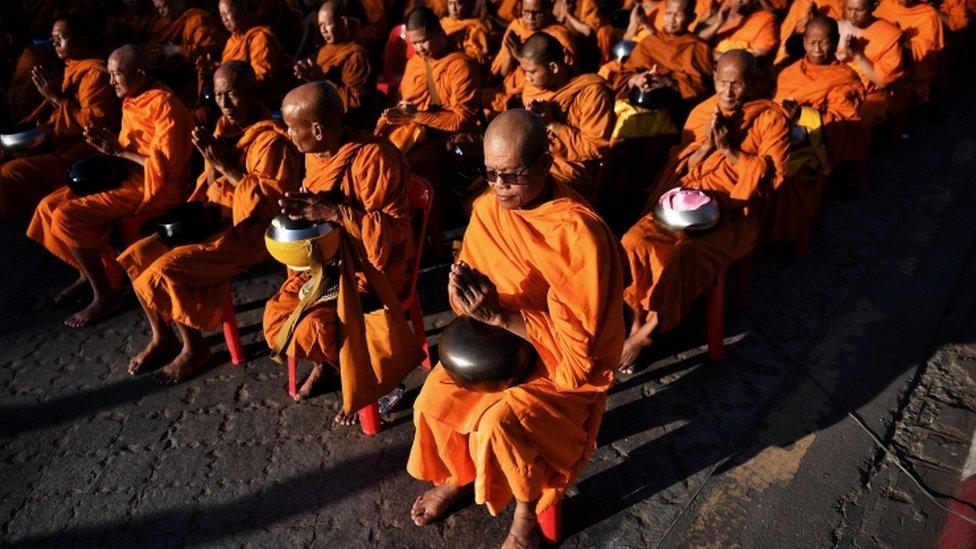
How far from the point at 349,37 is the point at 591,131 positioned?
314cm

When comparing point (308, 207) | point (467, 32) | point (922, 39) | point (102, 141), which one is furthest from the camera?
point (467, 32)

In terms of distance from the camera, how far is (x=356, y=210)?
3850mm

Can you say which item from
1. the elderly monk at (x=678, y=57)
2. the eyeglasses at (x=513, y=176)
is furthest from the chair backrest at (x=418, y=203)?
the elderly monk at (x=678, y=57)

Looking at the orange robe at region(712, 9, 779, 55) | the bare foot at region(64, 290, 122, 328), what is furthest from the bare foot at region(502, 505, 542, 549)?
the orange robe at region(712, 9, 779, 55)

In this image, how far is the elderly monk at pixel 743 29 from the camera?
7.27m

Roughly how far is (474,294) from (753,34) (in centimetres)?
591

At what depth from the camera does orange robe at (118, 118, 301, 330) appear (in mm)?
4219

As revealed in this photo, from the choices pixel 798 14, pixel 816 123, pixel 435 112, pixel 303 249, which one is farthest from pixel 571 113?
pixel 798 14

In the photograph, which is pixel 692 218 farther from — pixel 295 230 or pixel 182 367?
pixel 182 367

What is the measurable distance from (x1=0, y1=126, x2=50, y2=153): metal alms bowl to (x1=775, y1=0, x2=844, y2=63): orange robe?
657 centimetres

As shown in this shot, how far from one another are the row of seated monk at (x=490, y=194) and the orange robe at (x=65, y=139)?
0.01 m

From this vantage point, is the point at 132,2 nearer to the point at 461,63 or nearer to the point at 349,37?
the point at 349,37

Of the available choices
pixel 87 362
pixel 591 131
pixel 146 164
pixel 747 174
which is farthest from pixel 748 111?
pixel 87 362

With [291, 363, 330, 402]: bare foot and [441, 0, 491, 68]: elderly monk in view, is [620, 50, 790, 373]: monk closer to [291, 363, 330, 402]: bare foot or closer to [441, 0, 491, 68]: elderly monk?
[291, 363, 330, 402]: bare foot
